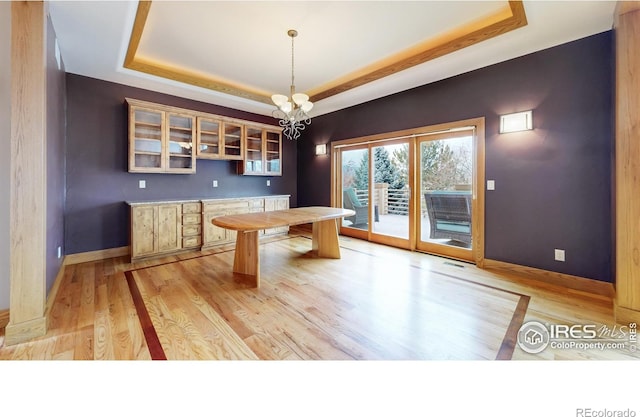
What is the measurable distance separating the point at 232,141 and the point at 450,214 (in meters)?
3.82

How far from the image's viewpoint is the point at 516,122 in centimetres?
299

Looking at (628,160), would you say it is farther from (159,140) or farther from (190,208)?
(159,140)

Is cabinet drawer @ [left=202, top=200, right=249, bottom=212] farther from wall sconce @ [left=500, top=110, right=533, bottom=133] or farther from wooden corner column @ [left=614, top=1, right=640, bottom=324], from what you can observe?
wooden corner column @ [left=614, top=1, right=640, bottom=324]

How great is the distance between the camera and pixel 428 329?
195cm

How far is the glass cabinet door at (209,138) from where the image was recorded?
Result: 171 inches

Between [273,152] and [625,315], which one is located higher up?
[273,152]

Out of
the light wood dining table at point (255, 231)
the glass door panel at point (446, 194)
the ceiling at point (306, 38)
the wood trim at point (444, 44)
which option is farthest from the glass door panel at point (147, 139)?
the glass door panel at point (446, 194)

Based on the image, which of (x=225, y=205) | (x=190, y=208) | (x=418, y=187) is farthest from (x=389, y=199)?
(x=190, y=208)

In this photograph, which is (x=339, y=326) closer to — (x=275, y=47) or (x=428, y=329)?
(x=428, y=329)

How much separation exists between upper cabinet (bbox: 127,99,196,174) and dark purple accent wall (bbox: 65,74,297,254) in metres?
0.25

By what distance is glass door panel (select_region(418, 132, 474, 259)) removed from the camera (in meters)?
3.58

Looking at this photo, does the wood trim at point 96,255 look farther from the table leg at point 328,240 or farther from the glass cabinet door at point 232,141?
the table leg at point 328,240

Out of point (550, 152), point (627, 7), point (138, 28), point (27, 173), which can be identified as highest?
point (138, 28)
